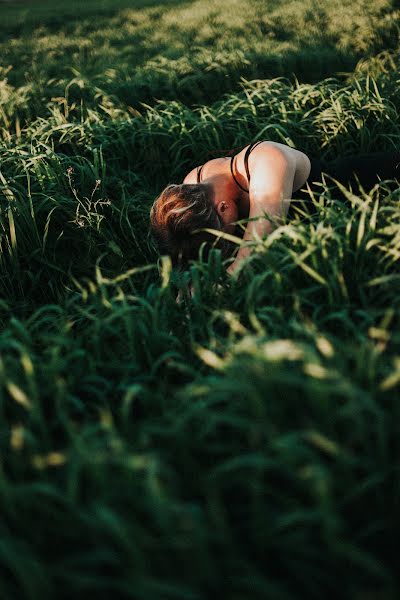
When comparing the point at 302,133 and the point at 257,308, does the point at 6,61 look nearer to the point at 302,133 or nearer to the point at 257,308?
the point at 302,133

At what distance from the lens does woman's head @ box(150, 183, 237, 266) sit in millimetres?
1986

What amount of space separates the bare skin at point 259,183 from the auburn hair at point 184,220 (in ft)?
0.30

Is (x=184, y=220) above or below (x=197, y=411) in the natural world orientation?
above

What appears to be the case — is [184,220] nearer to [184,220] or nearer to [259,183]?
[184,220]

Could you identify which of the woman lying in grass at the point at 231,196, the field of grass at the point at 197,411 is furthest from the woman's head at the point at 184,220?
the field of grass at the point at 197,411

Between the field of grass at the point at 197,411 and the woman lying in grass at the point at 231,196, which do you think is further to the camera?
the woman lying in grass at the point at 231,196

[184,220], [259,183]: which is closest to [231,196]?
[259,183]

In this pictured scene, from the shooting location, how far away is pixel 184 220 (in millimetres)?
1973

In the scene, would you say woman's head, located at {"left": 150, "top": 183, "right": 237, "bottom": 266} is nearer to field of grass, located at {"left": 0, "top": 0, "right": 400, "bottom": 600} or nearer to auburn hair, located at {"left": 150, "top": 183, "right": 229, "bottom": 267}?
auburn hair, located at {"left": 150, "top": 183, "right": 229, "bottom": 267}

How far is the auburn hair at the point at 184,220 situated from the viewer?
1.99 meters

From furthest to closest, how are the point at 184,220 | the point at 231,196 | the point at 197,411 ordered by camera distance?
1. the point at 231,196
2. the point at 184,220
3. the point at 197,411

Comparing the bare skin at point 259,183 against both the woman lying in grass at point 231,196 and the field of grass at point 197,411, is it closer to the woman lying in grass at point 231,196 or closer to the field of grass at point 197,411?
the woman lying in grass at point 231,196

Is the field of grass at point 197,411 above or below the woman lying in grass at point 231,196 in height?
below

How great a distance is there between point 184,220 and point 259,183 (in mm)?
331
